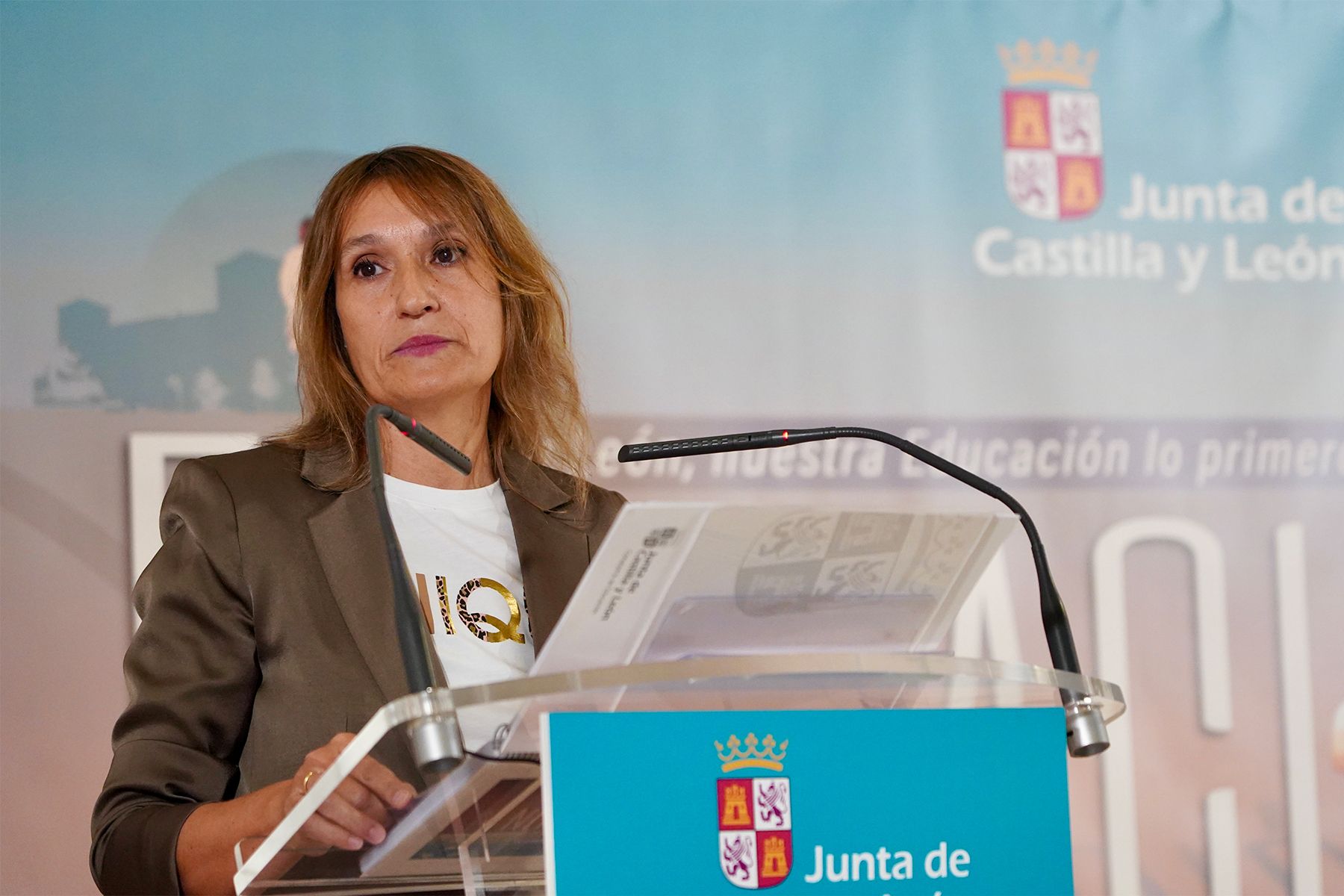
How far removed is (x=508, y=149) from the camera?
304 centimetres

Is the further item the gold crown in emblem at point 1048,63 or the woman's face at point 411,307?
the gold crown in emblem at point 1048,63

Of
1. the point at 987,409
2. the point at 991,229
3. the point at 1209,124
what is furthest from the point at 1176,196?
the point at 987,409

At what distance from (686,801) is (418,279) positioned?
1094 mm

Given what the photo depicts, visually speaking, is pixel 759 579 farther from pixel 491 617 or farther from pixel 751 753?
pixel 491 617

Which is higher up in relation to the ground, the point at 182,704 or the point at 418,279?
the point at 418,279

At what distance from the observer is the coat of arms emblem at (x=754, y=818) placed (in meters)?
1.05

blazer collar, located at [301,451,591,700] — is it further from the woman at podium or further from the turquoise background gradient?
the turquoise background gradient

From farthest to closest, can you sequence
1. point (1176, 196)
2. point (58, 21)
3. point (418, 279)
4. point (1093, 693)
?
point (1176, 196) → point (58, 21) → point (418, 279) → point (1093, 693)

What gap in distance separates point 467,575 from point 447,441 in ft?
0.63

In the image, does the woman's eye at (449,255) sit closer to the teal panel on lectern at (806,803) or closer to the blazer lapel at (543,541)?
the blazer lapel at (543,541)

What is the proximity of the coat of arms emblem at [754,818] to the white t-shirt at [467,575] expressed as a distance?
2.38 ft

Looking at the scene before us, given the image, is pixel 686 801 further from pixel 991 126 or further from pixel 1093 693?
pixel 991 126

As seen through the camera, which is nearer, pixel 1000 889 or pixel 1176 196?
pixel 1000 889

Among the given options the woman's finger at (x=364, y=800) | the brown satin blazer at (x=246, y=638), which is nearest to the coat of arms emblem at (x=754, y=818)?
the woman's finger at (x=364, y=800)
